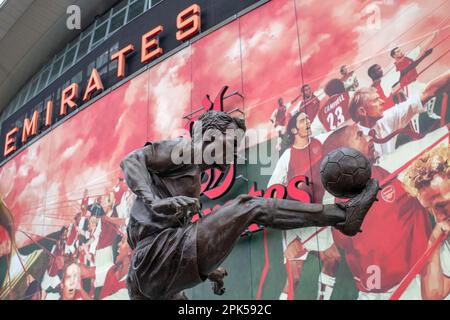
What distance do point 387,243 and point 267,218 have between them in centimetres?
→ 571

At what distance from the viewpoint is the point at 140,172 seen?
10.7 feet

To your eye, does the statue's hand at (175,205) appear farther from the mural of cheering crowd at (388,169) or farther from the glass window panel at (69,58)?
the glass window panel at (69,58)

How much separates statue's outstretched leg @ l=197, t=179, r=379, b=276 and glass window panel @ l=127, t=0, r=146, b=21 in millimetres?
14972

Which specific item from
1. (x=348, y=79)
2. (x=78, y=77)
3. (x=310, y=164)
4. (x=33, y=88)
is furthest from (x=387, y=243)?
(x=33, y=88)

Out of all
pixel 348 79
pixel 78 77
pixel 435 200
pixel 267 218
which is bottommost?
pixel 267 218

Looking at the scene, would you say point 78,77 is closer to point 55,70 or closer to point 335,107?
point 55,70

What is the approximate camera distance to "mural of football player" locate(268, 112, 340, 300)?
8531mm

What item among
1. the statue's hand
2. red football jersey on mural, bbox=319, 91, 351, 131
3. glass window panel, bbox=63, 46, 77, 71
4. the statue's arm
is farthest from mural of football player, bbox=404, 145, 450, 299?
glass window panel, bbox=63, 46, 77, 71

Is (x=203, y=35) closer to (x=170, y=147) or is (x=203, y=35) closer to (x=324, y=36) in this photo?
(x=324, y=36)

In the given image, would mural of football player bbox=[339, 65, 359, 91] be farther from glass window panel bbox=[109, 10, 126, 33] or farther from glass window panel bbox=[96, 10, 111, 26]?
glass window panel bbox=[96, 10, 111, 26]

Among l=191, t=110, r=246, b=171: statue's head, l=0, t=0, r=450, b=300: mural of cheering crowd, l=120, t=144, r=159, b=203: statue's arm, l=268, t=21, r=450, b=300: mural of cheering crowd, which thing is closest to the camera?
l=120, t=144, r=159, b=203: statue's arm

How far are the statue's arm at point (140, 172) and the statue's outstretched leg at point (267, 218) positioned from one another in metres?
0.39

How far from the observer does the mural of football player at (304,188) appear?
853cm

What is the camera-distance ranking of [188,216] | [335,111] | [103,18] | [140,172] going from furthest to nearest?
[103,18] → [335,111] → [140,172] → [188,216]
